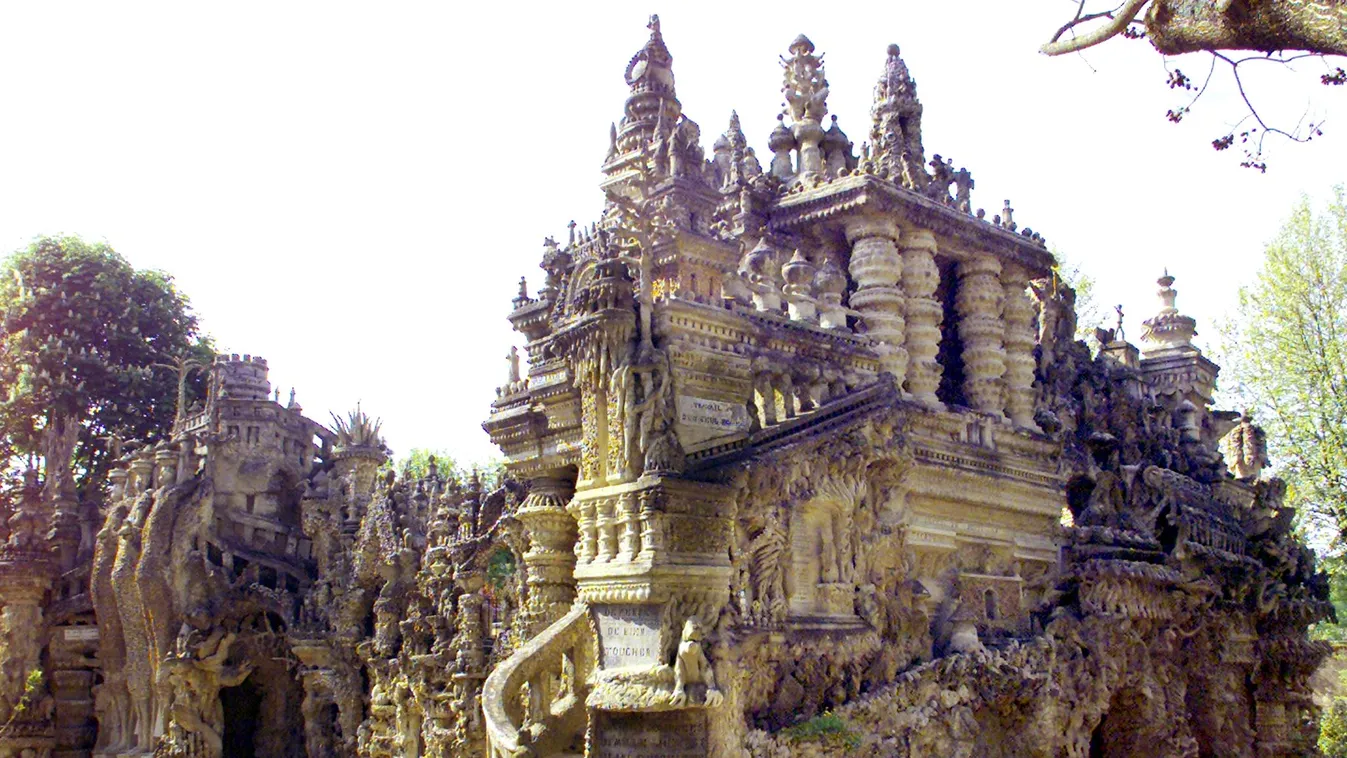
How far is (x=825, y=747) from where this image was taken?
43.8 ft

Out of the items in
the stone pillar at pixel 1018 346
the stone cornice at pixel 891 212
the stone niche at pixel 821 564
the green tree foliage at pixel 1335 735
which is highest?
the stone cornice at pixel 891 212

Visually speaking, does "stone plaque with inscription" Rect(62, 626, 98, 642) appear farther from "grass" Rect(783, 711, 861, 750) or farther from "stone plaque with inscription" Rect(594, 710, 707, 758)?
"grass" Rect(783, 711, 861, 750)

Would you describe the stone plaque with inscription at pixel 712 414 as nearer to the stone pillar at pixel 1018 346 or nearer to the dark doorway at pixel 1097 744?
the stone pillar at pixel 1018 346

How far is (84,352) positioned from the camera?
3634 cm

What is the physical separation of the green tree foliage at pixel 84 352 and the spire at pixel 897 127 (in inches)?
991

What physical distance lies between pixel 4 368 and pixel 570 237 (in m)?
26.3

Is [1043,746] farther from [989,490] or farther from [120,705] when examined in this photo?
[120,705]

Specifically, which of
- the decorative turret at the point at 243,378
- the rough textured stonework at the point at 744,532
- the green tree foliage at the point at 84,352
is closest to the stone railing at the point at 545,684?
the rough textured stonework at the point at 744,532

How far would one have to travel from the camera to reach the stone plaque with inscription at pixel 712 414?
13.5 m

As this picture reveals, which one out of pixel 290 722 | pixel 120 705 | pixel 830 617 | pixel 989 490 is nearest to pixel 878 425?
pixel 830 617

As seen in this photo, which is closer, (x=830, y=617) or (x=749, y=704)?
(x=749, y=704)

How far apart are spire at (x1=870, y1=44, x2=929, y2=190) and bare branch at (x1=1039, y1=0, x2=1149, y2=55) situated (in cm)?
1079

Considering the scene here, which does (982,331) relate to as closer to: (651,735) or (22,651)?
(651,735)

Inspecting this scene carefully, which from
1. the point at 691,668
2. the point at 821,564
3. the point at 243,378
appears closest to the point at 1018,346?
the point at 821,564
